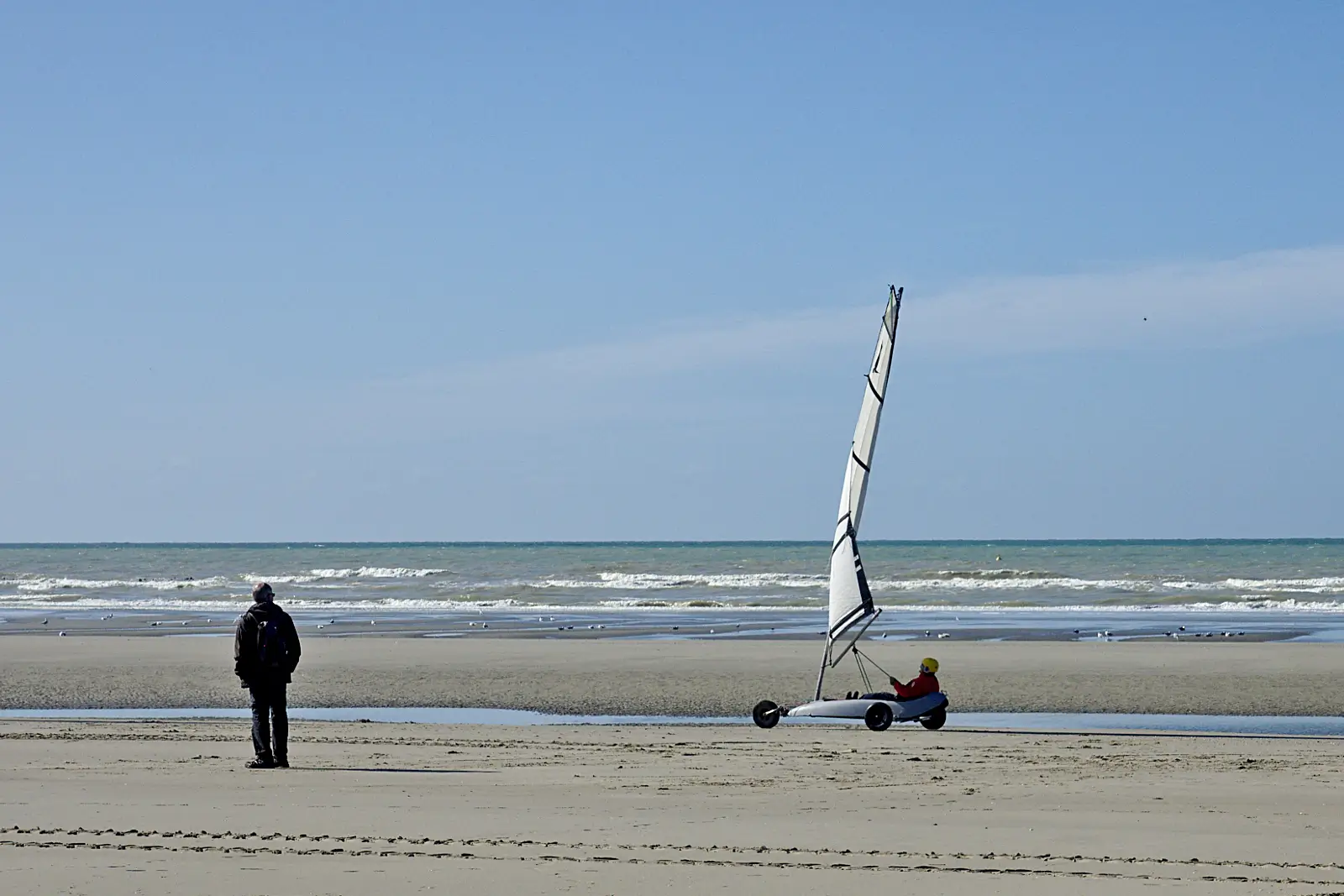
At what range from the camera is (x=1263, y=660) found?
71.5 feet

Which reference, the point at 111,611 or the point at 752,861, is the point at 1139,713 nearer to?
the point at 752,861

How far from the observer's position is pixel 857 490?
1605 centimetres

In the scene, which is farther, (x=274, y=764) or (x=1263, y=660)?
(x=1263, y=660)

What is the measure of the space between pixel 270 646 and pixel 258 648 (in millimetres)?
97

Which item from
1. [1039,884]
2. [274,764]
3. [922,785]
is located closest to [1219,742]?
[922,785]

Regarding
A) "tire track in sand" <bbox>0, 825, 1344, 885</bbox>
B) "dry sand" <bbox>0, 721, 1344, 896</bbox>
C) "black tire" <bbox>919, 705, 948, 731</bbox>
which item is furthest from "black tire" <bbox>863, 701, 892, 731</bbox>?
"tire track in sand" <bbox>0, 825, 1344, 885</bbox>

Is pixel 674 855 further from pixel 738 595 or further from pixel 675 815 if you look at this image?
pixel 738 595

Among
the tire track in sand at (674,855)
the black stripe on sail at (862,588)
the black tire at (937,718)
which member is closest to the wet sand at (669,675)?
the black stripe on sail at (862,588)

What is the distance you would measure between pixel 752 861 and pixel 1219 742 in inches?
278

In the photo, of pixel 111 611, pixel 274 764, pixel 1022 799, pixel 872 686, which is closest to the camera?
pixel 1022 799

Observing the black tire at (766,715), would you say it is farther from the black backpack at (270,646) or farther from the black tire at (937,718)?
the black backpack at (270,646)

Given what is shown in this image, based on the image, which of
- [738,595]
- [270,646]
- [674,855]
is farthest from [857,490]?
[738,595]

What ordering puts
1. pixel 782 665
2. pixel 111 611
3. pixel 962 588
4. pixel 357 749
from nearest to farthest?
1. pixel 357 749
2. pixel 782 665
3. pixel 111 611
4. pixel 962 588

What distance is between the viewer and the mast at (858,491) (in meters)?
15.8
